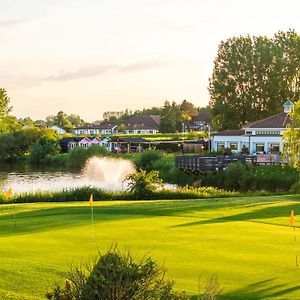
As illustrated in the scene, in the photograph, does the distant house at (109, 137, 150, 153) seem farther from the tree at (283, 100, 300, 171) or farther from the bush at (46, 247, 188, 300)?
the bush at (46, 247, 188, 300)

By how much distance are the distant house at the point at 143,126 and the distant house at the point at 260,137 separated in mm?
87368

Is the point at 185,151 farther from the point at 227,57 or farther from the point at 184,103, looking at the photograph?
Answer: the point at 184,103

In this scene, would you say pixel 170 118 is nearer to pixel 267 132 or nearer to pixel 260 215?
pixel 267 132

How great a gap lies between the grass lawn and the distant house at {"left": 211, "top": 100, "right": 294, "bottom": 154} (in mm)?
48439

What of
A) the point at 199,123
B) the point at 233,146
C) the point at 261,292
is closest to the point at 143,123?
the point at 199,123

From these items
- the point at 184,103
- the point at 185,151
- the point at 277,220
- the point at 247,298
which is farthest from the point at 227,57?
the point at 184,103

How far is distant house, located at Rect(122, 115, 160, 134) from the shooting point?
550 ft

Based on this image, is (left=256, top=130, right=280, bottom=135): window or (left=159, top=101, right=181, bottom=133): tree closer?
(left=256, top=130, right=280, bottom=135): window

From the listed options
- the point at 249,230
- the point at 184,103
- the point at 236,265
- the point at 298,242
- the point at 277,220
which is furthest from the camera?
the point at 184,103

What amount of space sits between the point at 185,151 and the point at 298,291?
3145 inches

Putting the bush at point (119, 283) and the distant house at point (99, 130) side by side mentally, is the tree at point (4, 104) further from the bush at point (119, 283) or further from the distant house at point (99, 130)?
the bush at point (119, 283)

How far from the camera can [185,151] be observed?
91.8 meters

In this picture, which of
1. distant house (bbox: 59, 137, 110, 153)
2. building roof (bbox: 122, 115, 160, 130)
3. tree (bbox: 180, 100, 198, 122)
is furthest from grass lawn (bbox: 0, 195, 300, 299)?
tree (bbox: 180, 100, 198, 122)

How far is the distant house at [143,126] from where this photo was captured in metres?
168
